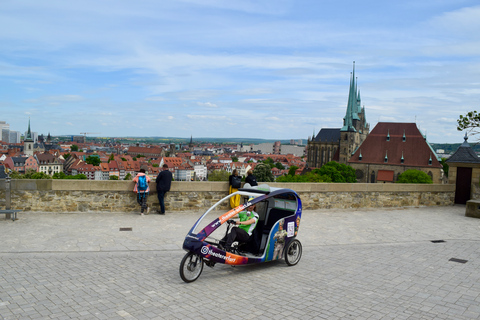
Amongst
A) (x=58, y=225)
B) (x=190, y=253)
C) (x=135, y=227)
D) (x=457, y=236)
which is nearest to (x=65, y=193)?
(x=58, y=225)

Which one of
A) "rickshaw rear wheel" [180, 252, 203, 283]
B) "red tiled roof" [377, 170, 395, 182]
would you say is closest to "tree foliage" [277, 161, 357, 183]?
"red tiled roof" [377, 170, 395, 182]

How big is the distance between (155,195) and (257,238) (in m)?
5.55

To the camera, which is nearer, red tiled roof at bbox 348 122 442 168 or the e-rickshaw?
the e-rickshaw

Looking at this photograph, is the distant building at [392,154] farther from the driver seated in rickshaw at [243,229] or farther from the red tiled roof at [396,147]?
the driver seated in rickshaw at [243,229]

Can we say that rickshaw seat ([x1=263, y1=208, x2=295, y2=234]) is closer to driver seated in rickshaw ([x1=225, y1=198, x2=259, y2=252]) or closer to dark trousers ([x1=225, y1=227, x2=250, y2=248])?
driver seated in rickshaw ([x1=225, y1=198, x2=259, y2=252])

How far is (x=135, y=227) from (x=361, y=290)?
5.63 metres

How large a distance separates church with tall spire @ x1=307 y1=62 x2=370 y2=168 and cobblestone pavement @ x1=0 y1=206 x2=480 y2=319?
10179 centimetres

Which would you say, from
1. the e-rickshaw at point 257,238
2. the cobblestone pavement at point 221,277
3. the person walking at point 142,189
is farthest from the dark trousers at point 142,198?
the e-rickshaw at point 257,238

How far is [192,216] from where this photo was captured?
11375 mm

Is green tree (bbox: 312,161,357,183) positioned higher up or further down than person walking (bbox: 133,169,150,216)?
further down

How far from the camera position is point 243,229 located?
6.70m

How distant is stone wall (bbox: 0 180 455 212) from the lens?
35.8 feet

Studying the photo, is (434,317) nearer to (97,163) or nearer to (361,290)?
(361,290)

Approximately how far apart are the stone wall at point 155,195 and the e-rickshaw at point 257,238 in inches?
192
